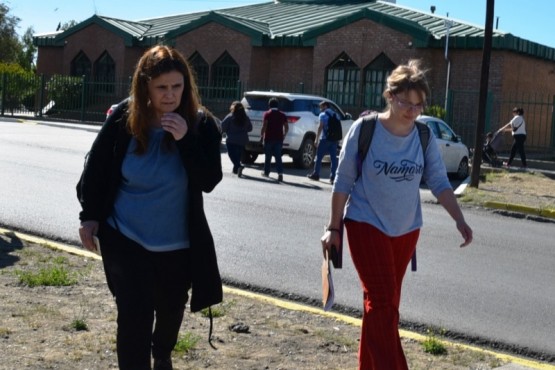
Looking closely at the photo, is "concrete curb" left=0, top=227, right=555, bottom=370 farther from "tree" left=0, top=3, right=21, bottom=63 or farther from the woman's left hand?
"tree" left=0, top=3, right=21, bottom=63

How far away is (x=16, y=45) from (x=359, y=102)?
43558 mm

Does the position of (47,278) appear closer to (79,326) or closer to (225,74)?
(79,326)

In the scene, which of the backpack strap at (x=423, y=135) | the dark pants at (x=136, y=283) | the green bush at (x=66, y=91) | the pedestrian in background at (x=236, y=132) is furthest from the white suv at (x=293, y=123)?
the green bush at (x=66, y=91)

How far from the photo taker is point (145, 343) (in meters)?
4.43

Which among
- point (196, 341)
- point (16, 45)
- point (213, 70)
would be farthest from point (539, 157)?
point (16, 45)

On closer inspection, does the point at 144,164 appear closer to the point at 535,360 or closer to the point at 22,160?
the point at 535,360

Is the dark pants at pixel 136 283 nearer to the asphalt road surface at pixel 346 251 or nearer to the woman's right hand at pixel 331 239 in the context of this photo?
the woman's right hand at pixel 331 239

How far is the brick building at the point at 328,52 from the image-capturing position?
31234 millimetres

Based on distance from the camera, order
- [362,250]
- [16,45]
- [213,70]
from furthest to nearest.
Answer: [16,45]
[213,70]
[362,250]

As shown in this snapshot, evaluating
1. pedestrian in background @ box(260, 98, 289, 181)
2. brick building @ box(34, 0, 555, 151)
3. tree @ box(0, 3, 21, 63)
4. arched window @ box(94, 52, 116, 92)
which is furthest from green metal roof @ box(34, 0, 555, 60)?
tree @ box(0, 3, 21, 63)

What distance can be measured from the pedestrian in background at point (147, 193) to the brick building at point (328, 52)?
78.3 ft

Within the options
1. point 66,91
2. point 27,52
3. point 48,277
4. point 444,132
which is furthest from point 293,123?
point 27,52

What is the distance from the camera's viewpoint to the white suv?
73.1ft

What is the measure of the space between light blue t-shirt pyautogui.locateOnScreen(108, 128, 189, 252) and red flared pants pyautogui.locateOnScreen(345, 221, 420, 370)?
3.29ft
